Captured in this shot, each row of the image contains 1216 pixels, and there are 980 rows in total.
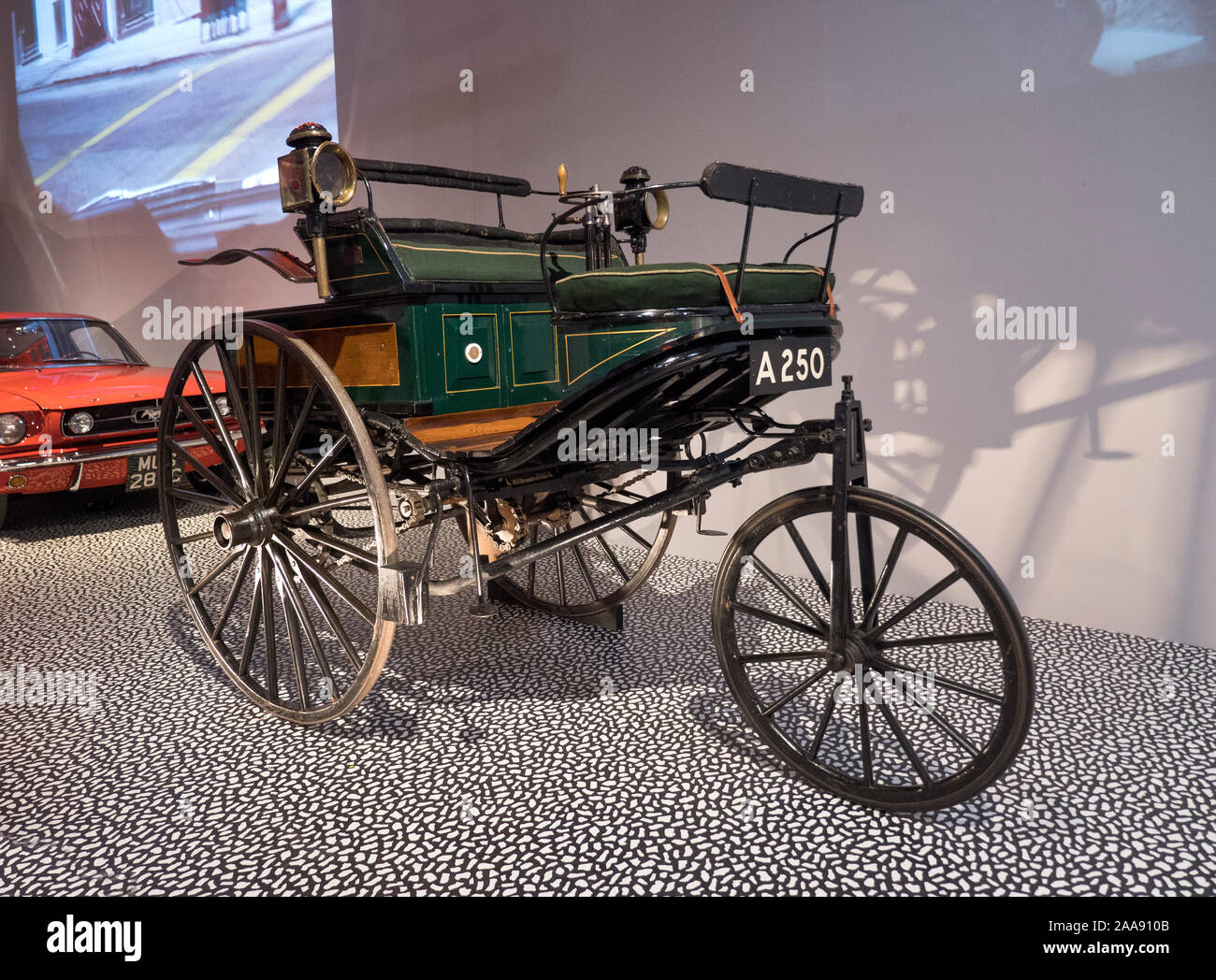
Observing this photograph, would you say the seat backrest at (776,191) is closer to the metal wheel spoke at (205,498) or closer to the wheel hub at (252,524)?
the wheel hub at (252,524)

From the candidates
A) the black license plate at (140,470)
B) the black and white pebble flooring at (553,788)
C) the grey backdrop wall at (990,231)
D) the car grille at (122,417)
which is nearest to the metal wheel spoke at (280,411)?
the black and white pebble flooring at (553,788)

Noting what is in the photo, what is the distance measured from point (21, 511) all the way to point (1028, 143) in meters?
4.96

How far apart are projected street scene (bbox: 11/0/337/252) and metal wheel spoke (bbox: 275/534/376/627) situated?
147 inches

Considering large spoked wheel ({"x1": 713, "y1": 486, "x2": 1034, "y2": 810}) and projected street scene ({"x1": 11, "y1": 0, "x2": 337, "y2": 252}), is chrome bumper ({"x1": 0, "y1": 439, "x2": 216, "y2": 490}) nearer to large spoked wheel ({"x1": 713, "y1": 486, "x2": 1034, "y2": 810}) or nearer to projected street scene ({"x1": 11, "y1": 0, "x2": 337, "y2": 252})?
projected street scene ({"x1": 11, "y1": 0, "x2": 337, "y2": 252})

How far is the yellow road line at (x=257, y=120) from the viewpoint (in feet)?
16.6

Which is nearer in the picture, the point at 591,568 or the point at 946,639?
the point at 946,639

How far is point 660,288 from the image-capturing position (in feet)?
5.20

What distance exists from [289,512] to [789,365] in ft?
4.04

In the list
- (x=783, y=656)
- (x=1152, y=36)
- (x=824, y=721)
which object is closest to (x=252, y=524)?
(x=783, y=656)

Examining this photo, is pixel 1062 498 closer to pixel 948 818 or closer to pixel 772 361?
pixel 948 818

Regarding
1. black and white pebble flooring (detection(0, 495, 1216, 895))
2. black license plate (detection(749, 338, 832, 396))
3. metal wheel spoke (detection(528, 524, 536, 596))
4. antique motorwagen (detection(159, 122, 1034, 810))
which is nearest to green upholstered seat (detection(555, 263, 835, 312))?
antique motorwagen (detection(159, 122, 1034, 810))

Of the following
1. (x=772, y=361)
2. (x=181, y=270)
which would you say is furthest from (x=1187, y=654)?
(x=181, y=270)

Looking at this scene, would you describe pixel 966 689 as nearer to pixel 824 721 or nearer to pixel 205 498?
pixel 824 721

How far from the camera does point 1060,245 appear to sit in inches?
102
